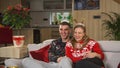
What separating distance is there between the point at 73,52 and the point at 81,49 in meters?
0.11

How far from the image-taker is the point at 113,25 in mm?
6477

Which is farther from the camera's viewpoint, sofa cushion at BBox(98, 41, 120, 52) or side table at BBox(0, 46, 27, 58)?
side table at BBox(0, 46, 27, 58)

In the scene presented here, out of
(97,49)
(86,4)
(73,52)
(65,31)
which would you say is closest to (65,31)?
(65,31)

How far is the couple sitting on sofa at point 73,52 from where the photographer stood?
3062mm

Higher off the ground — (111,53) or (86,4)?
(86,4)

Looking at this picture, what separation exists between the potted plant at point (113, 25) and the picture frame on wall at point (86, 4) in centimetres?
44

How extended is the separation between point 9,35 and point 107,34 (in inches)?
102

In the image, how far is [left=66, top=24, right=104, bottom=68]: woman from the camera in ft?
10.5

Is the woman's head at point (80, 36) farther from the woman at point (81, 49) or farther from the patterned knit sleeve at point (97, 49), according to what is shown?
the patterned knit sleeve at point (97, 49)

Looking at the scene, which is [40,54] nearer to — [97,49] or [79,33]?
[79,33]

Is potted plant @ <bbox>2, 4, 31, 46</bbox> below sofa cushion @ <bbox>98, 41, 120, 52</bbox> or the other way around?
the other way around

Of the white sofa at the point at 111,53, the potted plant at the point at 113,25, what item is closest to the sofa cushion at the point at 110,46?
the white sofa at the point at 111,53

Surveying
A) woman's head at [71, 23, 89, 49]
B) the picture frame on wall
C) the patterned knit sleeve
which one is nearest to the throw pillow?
woman's head at [71, 23, 89, 49]

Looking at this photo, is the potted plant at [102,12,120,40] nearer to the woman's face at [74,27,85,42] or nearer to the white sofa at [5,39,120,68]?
the white sofa at [5,39,120,68]
